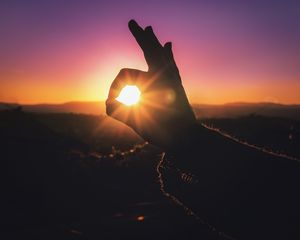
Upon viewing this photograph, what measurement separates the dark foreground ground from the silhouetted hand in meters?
6.56

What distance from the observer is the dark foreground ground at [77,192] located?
9922mm

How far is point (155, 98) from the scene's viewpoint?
5.48 ft

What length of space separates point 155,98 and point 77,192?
1306cm

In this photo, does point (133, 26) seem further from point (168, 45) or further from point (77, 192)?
point (77, 192)

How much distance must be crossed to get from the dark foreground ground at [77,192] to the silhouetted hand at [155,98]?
21.5 ft

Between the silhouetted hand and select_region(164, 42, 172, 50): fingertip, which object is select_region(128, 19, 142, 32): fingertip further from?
select_region(164, 42, 172, 50): fingertip

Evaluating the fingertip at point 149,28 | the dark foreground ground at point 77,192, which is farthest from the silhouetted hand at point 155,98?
the dark foreground ground at point 77,192

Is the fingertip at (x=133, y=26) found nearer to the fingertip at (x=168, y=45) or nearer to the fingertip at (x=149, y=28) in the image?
the fingertip at (x=149, y=28)

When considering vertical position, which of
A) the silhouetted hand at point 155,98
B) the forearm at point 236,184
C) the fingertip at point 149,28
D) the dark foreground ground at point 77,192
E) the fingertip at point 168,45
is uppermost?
the fingertip at point 149,28

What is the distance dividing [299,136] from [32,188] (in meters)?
17.3

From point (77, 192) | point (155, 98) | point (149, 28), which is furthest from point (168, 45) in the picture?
point (77, 192)

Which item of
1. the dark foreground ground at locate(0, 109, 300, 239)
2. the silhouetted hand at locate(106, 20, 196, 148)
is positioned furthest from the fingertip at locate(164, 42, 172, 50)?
the dark foreground ground at locate(0, 109, 300, 239)

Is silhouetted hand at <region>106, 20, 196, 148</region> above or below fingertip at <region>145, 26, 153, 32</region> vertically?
below

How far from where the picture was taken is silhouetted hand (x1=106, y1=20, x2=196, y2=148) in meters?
1.67
